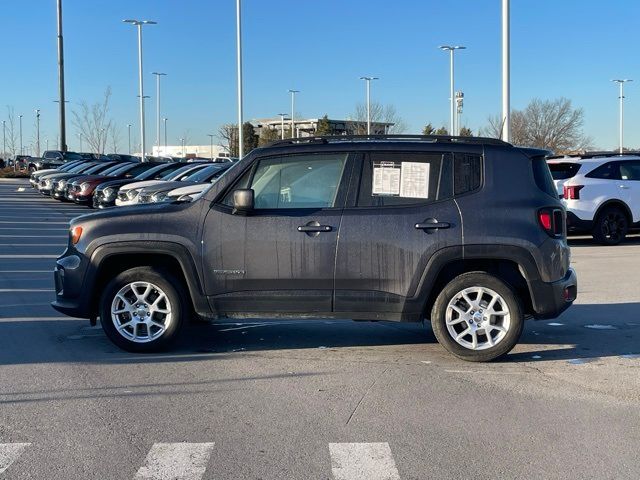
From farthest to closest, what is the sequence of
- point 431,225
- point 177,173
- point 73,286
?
point 177,173
point 73,286
point 431,225

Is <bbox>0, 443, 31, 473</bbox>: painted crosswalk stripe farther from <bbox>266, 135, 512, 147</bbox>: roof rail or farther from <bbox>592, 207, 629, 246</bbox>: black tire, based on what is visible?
<bbox>592, 207, 629, 246</bbox>: black tire

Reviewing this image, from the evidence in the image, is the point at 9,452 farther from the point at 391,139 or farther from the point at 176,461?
the point at 391,139

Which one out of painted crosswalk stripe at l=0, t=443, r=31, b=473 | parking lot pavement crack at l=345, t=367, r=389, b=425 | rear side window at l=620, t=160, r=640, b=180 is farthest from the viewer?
rear side window at l=620, t=160, r=640, b=180

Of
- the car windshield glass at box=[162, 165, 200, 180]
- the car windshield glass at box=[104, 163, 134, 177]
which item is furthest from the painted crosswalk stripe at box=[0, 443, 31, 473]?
the car windshield glass at box=[104, 163, 134, 177]

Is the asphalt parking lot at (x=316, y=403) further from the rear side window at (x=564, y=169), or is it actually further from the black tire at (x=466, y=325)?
the rear side window at (x=564, y=169)

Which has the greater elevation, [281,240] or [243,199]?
[243,199]

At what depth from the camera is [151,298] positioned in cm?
697

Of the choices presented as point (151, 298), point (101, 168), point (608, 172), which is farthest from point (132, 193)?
point (151, 298)

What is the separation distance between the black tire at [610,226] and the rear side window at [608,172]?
0.66m

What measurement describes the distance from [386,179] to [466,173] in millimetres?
701

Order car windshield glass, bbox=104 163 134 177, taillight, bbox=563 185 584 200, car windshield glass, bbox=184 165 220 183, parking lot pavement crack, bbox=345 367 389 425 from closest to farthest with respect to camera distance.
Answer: parking lot pavement crack, bbox=345 367 389 425, taillight, bbox=563 185 584 200, car windshield glass, bbox=184 165 220 183, car windshield glass, bbox=104 163 134 177

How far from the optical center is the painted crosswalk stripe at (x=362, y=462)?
4.29 metres

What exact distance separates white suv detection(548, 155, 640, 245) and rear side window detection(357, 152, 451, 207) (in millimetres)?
9751

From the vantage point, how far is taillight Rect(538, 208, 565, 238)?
6.59m
